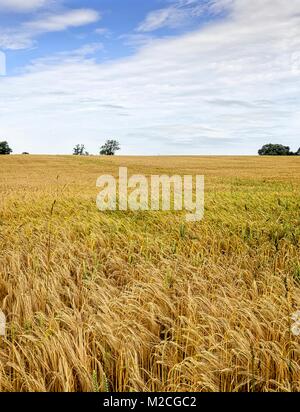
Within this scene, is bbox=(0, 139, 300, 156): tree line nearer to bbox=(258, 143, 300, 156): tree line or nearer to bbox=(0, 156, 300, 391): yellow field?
bbox=(258, 143, 300, 156): tree line

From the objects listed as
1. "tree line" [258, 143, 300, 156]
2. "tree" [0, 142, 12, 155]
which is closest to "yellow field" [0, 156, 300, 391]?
"tree" [0, 142, 12, 155]

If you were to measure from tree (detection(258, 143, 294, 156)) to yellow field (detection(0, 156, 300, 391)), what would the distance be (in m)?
109

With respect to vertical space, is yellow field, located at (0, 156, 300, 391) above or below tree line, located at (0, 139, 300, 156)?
below

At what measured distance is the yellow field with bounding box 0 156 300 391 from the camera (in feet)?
10.2

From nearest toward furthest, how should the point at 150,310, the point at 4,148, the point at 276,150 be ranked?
the point at 150,310 → the point at 4,148 → the point at 276,150

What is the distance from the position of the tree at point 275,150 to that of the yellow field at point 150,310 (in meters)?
109

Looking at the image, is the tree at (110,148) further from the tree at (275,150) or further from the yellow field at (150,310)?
the yellow field at (150,310)

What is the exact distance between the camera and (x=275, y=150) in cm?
11306

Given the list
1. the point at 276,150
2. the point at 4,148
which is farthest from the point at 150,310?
the point at 276,150

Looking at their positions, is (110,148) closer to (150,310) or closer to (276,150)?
(276,150)

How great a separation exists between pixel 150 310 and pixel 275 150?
115531 millimetres

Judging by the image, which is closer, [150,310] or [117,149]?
[150,310]
